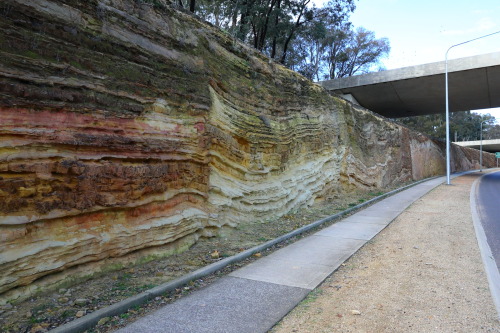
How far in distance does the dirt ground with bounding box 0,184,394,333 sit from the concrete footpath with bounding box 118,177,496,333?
0.24 m

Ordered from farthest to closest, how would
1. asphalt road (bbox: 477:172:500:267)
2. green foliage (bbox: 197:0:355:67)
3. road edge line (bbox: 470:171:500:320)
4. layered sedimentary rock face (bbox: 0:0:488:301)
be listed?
green foliage (bbox: 197:0:355:67) → asphalt road (bbox: 477:172:500:267) → road edge line (bbox: 470:171:500:320) → layered sedimentary rock face (bbox: 0:0:488:301)

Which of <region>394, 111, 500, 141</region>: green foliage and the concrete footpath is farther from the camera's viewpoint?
<region>394, 111, 500, 141</region>: green foliage

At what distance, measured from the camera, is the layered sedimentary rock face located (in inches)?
160

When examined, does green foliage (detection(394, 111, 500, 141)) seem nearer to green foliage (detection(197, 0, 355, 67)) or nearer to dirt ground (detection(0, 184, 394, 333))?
green foliage (detection(197, 0, 355, 67))

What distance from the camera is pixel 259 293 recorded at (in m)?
4.74

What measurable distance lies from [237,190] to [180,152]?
2.20 metres

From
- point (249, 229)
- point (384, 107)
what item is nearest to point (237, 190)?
point (249, 229)

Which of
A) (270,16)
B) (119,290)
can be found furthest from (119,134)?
(270,16)

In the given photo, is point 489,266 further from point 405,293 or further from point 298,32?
point 298,32

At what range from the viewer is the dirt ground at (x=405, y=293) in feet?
12.8

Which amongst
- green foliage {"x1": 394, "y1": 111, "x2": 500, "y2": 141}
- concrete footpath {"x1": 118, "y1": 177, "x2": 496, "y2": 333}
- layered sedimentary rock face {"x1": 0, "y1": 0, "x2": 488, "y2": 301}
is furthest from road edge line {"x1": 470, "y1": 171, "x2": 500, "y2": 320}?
green foliage {"x1": 394, "y1": 111, "x2": 500, "y2": 141}

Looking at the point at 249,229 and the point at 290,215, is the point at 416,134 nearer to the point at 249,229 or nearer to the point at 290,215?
the point at 290,215

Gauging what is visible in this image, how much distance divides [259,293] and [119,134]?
3029 millimetres

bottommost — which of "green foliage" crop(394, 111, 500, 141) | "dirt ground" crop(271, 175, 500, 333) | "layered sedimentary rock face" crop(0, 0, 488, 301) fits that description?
"dirt ground" crop(271, 175, 500, 333)
